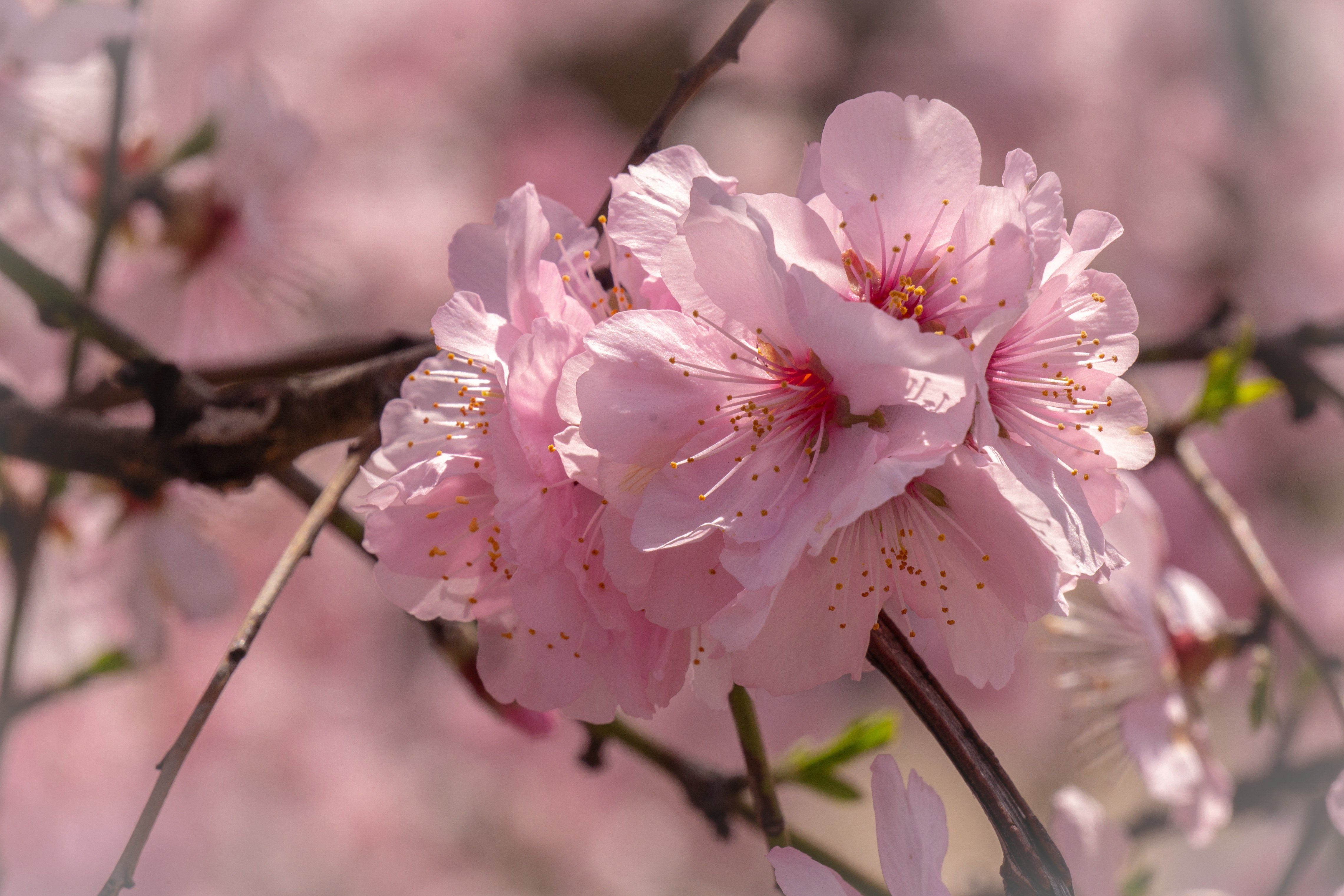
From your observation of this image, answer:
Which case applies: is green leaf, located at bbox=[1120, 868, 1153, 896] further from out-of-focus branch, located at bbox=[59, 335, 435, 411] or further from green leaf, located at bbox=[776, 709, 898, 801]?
out-of-focus branch, located at bbox=[59, 335, 435, 411]

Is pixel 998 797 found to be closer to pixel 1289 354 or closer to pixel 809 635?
pixel 809 635

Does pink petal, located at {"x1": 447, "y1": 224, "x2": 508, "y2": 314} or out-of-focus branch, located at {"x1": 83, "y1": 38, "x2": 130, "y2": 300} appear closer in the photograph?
pink petal, located at {"x1": 447, "y1": 224, "x2": 508, "y2": 314}

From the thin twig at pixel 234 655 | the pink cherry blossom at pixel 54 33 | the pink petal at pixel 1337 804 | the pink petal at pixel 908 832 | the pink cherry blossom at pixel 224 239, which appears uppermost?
the pink petal at pixel 1337 804

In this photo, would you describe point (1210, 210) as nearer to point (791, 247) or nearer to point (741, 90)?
point (741, 90)

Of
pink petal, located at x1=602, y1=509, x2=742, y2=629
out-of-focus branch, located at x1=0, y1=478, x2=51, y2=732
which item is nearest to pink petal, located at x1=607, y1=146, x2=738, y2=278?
pink petal, located at x1=602, y1=509, x2=742, y2=629

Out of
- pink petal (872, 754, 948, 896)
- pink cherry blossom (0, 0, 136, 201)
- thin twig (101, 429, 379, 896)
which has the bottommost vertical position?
pink cherry blossom (0, 0, 136, 201)

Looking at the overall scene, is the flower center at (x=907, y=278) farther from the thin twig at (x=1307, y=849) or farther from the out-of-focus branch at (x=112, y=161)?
the out-of-focus branch at (x=112, y=161)

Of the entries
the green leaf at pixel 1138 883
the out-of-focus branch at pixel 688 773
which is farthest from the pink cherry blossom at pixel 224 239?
the green leaf at pixel 1138 883

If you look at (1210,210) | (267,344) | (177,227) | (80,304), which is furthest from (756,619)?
(1210,210)
